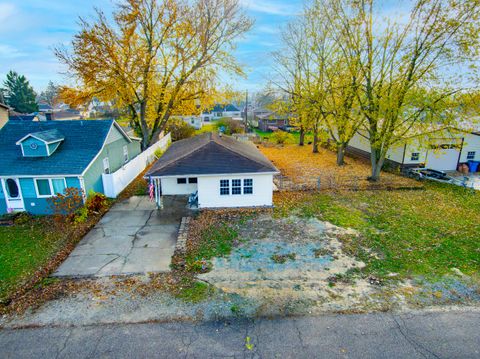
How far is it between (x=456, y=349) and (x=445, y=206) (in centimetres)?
1152

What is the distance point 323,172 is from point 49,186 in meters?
20.2

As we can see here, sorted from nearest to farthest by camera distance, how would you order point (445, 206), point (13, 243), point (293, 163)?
point (13, 243)
point (445, 206)
point (293, 163)

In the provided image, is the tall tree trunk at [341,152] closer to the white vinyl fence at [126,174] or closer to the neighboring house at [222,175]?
the neighboring house at [222,175]

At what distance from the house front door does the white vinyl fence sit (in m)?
4.28

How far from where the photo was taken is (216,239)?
1191 centimetres

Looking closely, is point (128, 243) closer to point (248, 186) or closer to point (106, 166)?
point (248, 186)

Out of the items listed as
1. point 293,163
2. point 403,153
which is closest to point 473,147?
point 403,153

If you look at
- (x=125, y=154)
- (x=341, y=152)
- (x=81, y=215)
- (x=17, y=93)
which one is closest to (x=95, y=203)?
(x=81, y=215)

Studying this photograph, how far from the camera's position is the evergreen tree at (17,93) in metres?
61.3

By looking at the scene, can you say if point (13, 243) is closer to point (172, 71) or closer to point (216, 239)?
point (216, 239)

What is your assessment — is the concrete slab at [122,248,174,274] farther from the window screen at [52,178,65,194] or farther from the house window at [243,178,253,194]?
the window screen at [52,178,65,194]

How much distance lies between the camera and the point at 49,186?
14688 millimetres

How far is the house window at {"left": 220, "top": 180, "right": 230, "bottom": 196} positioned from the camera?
15320mm

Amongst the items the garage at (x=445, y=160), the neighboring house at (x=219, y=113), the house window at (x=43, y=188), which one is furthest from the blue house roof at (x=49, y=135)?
the neighboring house at (x=219, y=113)
